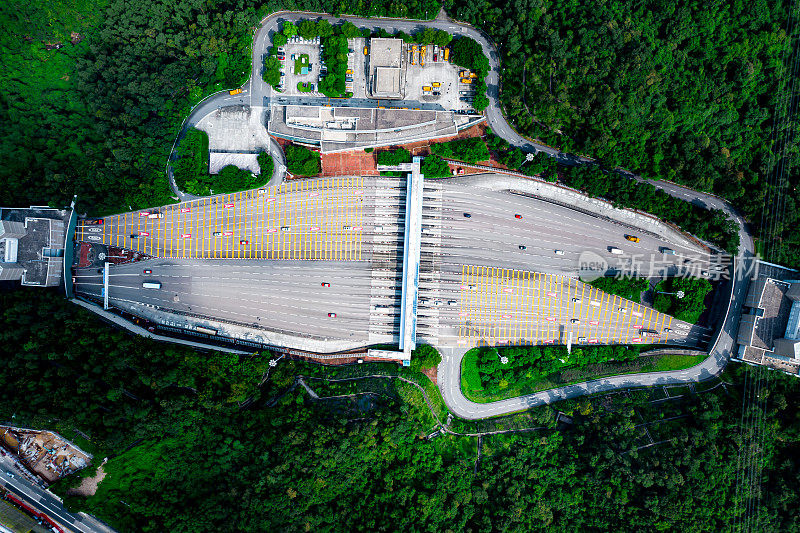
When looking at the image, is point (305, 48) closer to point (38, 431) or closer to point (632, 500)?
point (38, 431)

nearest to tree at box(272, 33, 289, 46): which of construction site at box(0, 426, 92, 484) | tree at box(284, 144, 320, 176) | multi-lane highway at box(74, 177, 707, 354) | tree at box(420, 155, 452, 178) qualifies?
tree at box(284, 144, 320, 176)

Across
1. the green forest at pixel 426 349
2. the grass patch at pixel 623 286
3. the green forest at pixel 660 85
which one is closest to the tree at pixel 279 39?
the green forest at pixel 426 349

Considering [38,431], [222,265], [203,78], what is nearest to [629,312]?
[222,265]

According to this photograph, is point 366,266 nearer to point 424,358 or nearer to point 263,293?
point 263,293

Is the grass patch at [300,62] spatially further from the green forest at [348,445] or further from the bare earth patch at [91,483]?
the bare earth patch at [91,483]

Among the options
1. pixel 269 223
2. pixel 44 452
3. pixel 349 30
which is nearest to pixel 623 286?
pixel 269 223

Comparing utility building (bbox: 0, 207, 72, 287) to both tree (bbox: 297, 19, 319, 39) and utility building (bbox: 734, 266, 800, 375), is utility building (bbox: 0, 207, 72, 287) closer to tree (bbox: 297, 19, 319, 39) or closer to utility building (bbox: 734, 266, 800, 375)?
tree (bbox: 297, 19, 319, 39)
